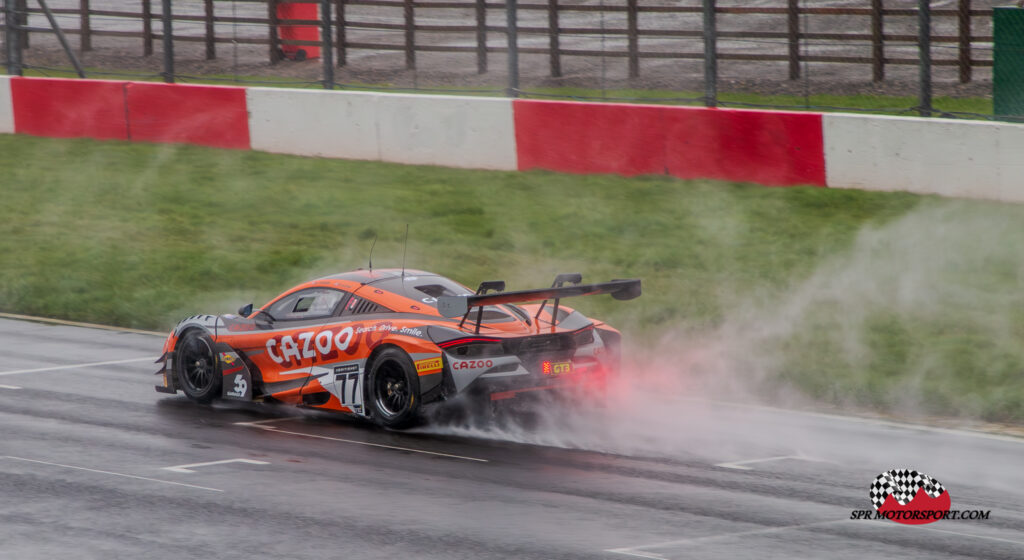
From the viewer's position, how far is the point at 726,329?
580 inches

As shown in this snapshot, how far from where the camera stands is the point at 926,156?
17.1 m

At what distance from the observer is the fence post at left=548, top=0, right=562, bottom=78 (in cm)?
2177

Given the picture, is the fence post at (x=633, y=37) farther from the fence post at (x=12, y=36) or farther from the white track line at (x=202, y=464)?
the white track line at (x=202, y=464)

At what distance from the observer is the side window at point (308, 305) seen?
1183 centimetres

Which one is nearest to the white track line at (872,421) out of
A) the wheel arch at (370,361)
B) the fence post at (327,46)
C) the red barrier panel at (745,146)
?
the wheel arch at (370,361)

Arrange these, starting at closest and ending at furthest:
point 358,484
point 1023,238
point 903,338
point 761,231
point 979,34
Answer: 1. point 358,484
2. point 903,338
3. point 1023,238
4. point 761,231
5. point 979,34

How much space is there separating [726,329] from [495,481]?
18.7 feet

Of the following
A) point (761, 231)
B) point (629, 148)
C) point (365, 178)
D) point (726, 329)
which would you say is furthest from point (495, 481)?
point (365, 178)

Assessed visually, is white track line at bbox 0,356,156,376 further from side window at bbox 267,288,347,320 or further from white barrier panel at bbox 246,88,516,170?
white barrier panel at bbox 246,88,516,170

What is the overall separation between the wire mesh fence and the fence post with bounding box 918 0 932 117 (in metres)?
0.02

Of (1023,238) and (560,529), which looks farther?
(1023,238)

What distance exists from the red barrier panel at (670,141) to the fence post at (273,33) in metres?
6.50

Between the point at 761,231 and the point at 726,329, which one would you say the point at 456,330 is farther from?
the point at 761,231

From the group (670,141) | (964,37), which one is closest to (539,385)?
(670,141)
